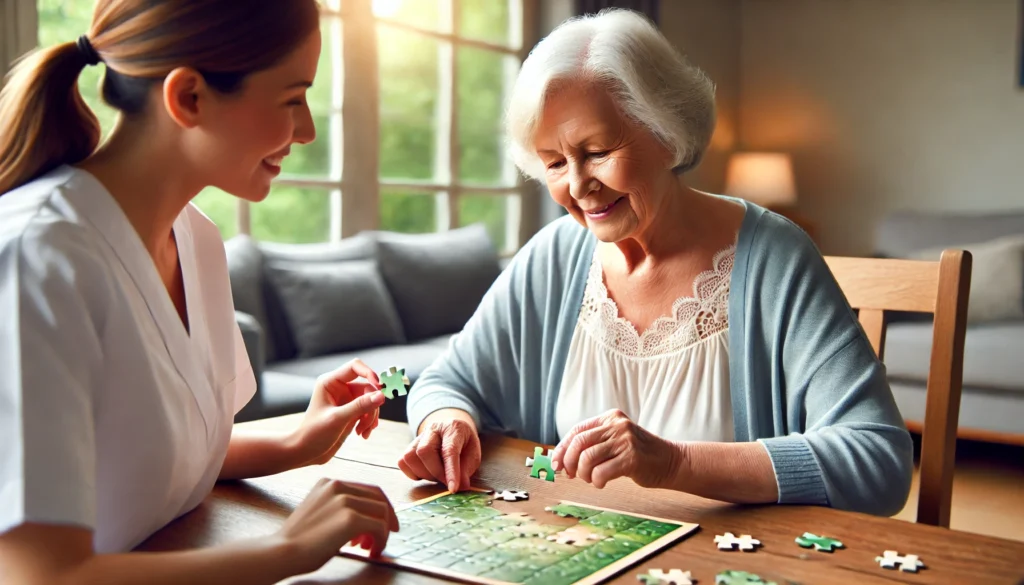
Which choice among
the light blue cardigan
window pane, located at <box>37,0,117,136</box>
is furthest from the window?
the light blue cardigan

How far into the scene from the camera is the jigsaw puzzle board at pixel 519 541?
3.48ft

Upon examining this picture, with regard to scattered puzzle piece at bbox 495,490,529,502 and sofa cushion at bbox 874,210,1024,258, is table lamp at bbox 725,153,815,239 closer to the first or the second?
sofa cushion at bbox 874,210,1024,258

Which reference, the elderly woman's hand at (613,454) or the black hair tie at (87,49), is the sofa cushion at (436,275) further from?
the black hair tie at (87,49)

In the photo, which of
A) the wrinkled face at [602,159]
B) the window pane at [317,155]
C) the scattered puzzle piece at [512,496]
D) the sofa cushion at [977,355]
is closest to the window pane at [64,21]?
the window pane at [317,155]

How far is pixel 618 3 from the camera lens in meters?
6.31

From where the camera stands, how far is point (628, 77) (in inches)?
65.7

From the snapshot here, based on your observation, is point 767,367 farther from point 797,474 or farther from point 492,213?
point 492,213

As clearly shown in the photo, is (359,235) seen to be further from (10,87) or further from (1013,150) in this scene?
(1013,150)

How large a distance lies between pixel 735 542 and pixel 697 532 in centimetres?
6

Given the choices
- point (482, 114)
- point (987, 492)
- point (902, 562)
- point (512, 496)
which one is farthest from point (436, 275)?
point (902, 562)

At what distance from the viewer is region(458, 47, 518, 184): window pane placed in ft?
18.5

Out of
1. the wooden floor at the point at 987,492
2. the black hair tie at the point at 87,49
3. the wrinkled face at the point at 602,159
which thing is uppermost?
the black hair tie at the point at 87,49

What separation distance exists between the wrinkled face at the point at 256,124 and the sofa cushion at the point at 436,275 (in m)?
3.53

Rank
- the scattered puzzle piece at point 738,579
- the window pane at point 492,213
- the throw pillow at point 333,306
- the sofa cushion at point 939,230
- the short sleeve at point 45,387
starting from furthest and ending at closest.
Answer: the window pane at point 492,213, the sofa cushion at point 939,230, the throw pillow at point 333,306, the scattered puzzle piece at point 738,579, the short sleeve at point 45,387
